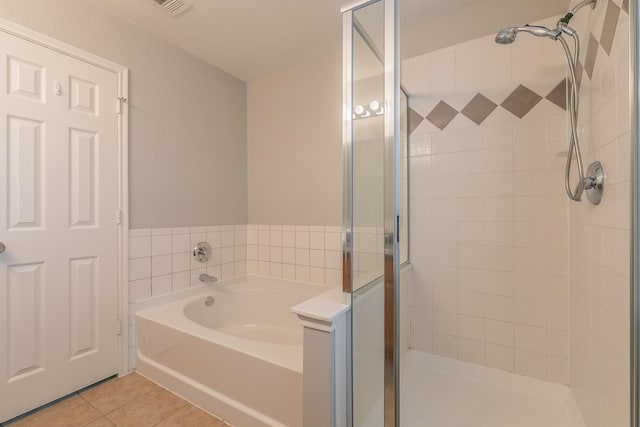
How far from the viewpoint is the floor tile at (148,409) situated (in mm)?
1410

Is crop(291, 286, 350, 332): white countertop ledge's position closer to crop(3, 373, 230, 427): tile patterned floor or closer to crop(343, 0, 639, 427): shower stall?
crop(343, 0, 639, 427): shower stall

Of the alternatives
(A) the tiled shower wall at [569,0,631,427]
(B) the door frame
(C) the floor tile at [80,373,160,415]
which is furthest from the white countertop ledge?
(B) the door frame

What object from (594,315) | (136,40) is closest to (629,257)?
(594,315)

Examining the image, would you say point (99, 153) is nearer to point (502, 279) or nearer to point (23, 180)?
point (23, 180)

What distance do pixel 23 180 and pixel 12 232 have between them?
0.27 meters

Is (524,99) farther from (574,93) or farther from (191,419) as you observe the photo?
(191,419)

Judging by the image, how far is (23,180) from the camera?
144 centimetres

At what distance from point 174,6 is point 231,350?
2.02 meters

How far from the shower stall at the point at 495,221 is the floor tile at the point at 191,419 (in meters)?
0.76

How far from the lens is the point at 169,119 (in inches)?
82.3

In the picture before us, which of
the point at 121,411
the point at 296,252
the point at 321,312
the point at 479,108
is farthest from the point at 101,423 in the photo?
the point at 479,108

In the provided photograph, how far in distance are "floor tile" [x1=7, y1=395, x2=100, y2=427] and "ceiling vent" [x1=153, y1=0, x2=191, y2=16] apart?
2.34 m

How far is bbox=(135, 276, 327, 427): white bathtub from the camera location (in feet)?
4.13

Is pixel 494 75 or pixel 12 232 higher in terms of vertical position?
pixel 494 75
